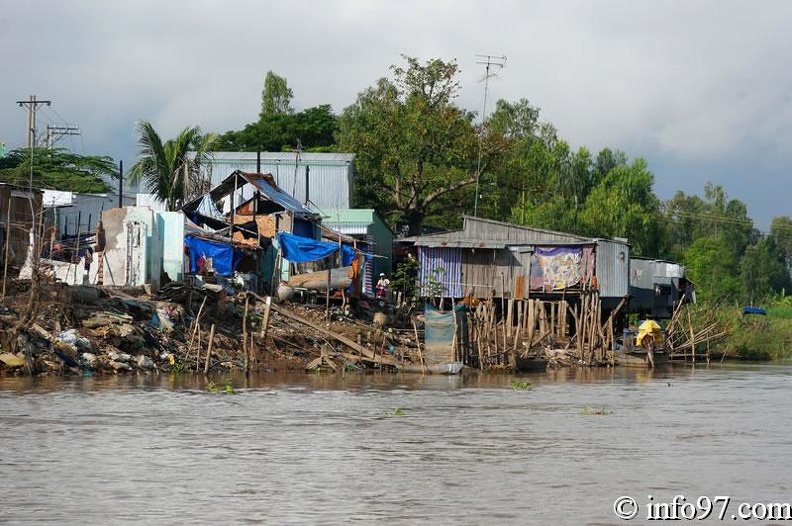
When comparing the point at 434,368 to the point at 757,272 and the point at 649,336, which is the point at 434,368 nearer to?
the point at 649,336

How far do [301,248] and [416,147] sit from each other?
11.2 metres

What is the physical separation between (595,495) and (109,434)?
6497 mm

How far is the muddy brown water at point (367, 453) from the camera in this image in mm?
9445

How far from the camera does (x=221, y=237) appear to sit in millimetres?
30125

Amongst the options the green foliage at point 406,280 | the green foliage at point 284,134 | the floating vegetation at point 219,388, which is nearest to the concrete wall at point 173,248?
the floating vegetation at point 219,388

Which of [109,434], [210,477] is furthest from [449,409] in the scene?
[210,477]

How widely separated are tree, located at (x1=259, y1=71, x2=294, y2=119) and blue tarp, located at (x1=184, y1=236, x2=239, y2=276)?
35.1 meters

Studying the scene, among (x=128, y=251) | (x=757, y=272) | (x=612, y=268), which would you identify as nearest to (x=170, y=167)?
(x=128, y=251)

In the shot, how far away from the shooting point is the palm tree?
3631 centimetres

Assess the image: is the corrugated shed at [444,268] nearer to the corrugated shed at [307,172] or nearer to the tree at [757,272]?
the corrugated shed at [307,172]

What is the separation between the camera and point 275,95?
6406cm

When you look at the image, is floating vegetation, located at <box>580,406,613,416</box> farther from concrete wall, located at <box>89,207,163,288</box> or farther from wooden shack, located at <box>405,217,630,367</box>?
wooden shack, located at <box>405,217,630,367</box>

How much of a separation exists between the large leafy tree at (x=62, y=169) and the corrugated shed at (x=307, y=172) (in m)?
6.10

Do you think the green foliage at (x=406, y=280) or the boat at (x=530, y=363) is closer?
the boat at (x=530, y=363)
